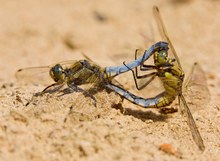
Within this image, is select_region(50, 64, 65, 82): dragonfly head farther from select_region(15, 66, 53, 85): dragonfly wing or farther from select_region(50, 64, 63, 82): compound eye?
select_region(15, 66, 53, 85): dragonfly wing

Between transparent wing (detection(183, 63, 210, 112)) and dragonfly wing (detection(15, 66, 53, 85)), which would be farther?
dragonfly wing (detection(15, 66, 53, 85))

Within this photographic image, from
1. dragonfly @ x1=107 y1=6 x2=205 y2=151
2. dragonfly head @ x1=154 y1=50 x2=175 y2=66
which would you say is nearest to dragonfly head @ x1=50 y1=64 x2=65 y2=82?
dragonfly @ x1=107 y1=6 x2=205 y2=151

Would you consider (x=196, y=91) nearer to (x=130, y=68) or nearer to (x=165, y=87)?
(x=165, y=87)

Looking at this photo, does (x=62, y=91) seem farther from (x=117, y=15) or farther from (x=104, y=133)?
(x=117, y=15)

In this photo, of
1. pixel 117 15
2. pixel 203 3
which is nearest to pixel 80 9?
pixel 117 15

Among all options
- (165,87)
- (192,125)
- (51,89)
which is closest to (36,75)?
(51,89)

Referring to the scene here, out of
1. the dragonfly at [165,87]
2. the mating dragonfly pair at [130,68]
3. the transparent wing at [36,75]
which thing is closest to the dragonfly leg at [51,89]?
the mating dragonfly pair at [130,68]
